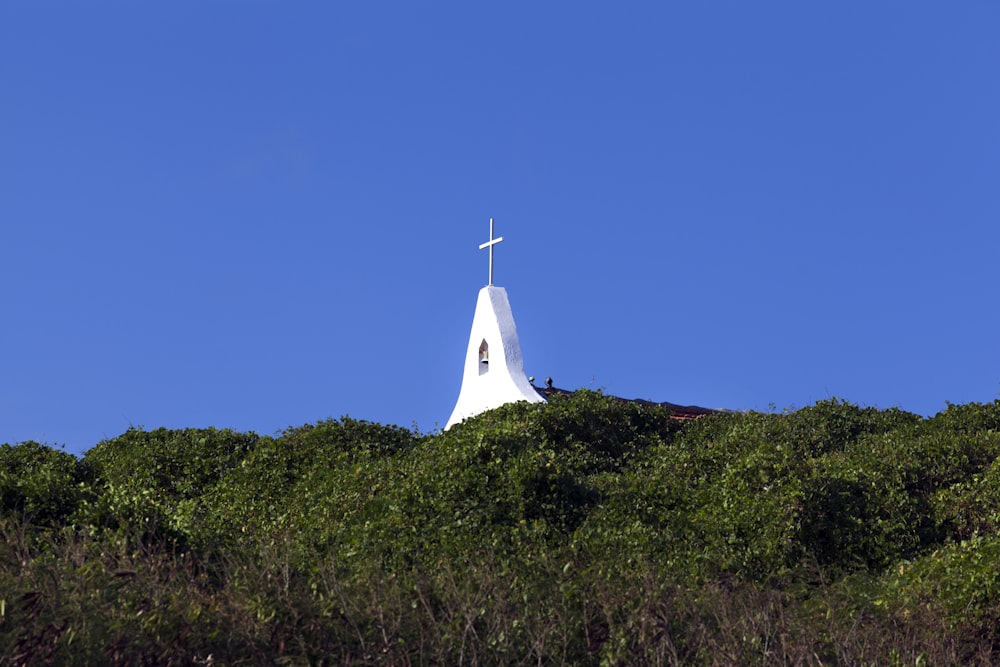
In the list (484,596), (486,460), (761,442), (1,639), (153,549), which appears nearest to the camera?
(1,639)

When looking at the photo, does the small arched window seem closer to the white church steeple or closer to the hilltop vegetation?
the white church steeple

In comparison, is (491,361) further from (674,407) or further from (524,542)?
(524,542)

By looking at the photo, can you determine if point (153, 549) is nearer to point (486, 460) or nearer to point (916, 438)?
point (486, 460)

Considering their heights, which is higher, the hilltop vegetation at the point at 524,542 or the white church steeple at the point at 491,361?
the white church steeple at the point at 491,361

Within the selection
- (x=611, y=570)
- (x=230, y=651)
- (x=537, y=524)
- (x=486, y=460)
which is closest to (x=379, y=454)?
(x=486, y=460)

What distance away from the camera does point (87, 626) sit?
9.11 m

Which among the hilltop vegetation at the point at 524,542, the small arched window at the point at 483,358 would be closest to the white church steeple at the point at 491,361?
the small arched window at the point at 483,358

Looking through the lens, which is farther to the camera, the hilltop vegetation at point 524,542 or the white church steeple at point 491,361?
the white church steeple at point 491,361

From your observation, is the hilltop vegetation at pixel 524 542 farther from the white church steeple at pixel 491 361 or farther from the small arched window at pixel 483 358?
the small arched window at pixel 483 358

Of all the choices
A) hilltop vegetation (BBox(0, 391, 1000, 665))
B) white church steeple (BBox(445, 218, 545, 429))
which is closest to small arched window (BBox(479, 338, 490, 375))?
white church steeple (BBox(445, 218, 545, 429))

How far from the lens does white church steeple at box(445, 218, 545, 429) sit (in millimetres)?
26812

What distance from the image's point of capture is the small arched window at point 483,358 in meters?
27.9

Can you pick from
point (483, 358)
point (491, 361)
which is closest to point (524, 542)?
point (491, 361)

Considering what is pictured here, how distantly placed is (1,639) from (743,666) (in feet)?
20.0
